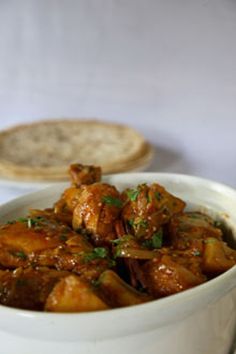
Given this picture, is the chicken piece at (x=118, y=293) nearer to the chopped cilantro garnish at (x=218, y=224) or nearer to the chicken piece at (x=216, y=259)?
the chicken piece at (x=216, y=259)

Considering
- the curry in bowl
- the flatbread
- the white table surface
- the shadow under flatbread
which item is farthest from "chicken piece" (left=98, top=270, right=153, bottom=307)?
the white table surface

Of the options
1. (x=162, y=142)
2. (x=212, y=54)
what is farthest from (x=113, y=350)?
(x=212, y=54)

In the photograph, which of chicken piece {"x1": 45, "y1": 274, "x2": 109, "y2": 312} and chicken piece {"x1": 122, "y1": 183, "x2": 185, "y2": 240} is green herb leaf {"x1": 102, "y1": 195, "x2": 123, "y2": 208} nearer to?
chicken piece {"x1": 122, "y1": 183, "x2": 185, "y2": 240}

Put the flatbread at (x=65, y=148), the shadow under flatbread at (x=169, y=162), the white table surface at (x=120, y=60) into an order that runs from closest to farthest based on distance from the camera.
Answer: the flatbread at (x=65, y=148) → the shadow under flatbread at (x=169, y=162) → the white table surface at (x=120, y=60)

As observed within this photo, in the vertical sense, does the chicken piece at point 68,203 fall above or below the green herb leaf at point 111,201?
below

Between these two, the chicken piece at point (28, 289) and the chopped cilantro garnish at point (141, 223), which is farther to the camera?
the chopped cilantro garnish at point (141, 223)

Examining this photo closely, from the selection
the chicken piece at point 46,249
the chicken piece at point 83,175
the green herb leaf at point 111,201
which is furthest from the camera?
the chicken piece at point 83,175

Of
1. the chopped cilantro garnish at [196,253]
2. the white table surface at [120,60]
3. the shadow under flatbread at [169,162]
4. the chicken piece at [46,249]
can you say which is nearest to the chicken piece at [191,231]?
the chopped cilantro garnish at [196,253]

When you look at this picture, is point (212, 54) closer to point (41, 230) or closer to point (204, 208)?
point (204, 208)
